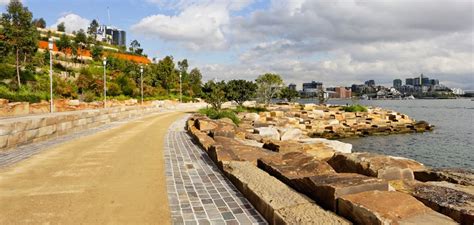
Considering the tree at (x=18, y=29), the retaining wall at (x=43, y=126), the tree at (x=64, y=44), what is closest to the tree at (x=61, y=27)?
the tree at (x=64, y=44)

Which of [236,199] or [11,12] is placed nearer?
[236,199]

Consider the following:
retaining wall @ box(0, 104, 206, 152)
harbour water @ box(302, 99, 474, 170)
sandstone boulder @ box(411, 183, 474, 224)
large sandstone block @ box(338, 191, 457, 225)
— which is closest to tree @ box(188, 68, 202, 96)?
harbour water @ box(302, 99, 474, 170)

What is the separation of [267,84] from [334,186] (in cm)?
5367

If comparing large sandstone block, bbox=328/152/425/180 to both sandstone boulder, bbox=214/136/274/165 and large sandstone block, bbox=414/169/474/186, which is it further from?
sandstone boulder, bbox=214/136/274/165

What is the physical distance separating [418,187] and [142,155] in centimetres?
655

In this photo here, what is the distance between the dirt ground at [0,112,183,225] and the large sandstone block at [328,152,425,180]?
3751 mm

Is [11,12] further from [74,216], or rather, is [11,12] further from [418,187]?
[418,187]

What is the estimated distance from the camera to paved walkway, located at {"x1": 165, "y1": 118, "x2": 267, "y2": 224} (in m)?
4.62

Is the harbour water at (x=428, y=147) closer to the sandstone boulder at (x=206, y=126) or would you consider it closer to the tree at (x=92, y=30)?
the sandstone boulder at (x=206, y=126)

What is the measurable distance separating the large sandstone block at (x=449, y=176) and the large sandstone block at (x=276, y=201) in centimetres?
339

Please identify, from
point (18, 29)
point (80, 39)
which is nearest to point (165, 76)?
point (80, 39)

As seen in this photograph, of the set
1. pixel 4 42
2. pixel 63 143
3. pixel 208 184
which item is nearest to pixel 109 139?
pixel 63 143

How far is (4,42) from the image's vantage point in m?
35.2

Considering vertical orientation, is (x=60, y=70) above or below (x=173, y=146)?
above
